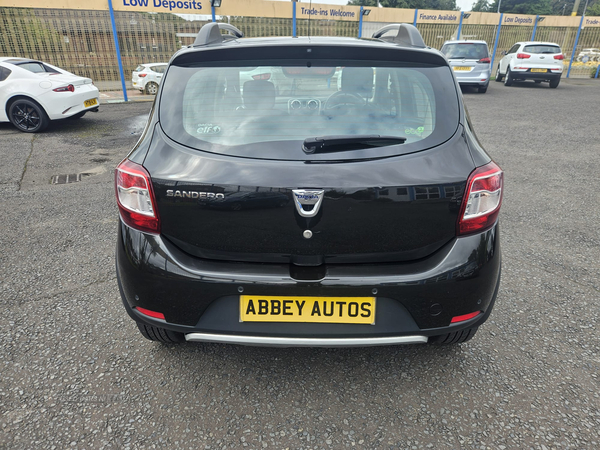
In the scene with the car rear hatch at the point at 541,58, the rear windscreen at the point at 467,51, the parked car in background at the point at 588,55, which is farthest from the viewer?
the parked car in background at the point at 588,55

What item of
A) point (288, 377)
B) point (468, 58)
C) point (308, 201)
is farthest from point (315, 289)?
point (468, 58)

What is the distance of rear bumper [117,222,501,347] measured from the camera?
1.84m

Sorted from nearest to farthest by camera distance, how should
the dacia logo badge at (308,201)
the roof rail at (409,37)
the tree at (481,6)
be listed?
the dacia logo badge at (308,201) → the roof rail at (409,37) → the tree at (481,6)

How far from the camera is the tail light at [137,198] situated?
1.88 meters

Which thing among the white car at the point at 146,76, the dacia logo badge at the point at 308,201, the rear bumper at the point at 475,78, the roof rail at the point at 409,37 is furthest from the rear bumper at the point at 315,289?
the rear bumper at the point at 475,78

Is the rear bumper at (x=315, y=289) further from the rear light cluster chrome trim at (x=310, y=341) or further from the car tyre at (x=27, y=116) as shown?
the car tyre at (x=27, y=116)

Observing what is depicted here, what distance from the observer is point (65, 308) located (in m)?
2.86

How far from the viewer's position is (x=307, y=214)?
1.80 m

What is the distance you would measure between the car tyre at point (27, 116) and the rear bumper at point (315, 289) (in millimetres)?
8323

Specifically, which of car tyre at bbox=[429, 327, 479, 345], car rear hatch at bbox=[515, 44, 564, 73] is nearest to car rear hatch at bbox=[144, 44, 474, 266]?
car tyre at bbox=[429, 327, 479, 345]

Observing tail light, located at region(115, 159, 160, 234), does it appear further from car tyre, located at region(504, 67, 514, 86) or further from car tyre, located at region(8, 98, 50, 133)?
car tyre, located at region(504, 67, 514, 86)

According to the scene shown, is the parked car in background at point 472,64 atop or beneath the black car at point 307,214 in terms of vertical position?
beneath

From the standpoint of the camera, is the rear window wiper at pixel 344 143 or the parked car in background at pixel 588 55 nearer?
the rear window wiper at pixel 344 143

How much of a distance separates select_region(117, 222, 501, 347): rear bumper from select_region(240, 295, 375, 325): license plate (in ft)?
0.08
